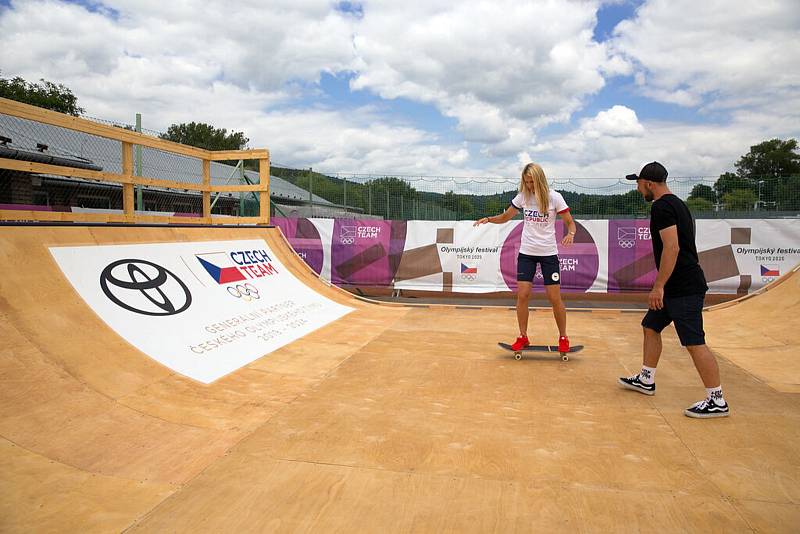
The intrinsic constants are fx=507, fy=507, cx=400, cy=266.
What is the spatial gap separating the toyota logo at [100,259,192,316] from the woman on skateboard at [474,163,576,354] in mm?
3551

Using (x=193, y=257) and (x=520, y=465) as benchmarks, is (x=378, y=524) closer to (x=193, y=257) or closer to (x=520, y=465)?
(x=520, y=465)

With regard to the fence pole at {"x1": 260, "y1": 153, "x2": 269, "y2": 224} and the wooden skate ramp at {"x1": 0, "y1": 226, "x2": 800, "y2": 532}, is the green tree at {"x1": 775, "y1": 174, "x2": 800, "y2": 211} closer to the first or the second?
the wooden skate ramp at {"x1": 0, "y1": 226, "x2": 800, "y2": 532}

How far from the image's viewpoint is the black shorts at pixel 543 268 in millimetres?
5301

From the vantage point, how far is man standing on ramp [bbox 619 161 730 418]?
3.58 metres

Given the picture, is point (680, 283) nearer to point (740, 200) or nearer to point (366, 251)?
point (366, 251)

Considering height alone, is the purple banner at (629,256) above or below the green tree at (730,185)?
below

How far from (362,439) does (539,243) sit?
3060 mm

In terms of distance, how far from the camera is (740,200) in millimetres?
12375

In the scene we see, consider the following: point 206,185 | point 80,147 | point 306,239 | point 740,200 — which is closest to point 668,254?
point 206,185

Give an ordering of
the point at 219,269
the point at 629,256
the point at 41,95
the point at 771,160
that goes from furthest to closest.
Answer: the point at 771,160 < the point at 41,95 < the point at 629,256 < the point at 219,269

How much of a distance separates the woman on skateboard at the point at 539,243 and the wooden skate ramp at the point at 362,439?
454mm

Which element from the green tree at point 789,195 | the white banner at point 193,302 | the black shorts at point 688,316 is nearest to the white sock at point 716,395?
the black shorts at point 688,316

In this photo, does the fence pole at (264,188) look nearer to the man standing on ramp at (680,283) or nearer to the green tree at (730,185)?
the man standing on ramp at (680,283)

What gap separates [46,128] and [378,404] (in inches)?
603
